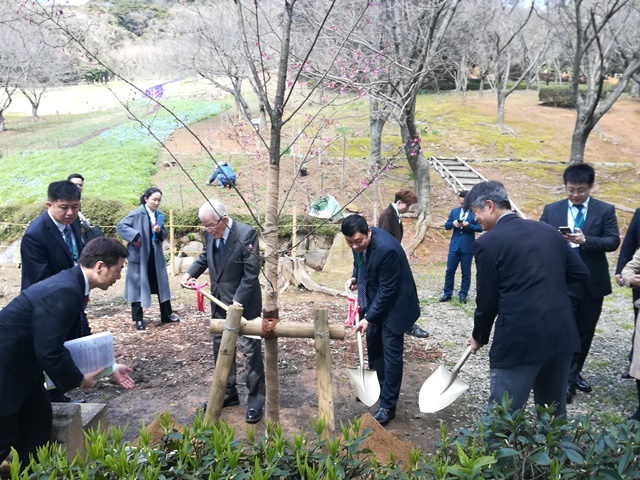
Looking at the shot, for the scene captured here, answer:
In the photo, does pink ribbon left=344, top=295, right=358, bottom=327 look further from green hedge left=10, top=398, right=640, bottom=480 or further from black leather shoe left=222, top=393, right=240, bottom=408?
green hedge left=10, top=398, right=640, bottom=480

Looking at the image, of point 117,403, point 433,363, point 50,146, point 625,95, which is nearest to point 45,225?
point 117,403

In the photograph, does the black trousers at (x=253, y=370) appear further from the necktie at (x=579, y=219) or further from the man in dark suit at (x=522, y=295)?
the necktie at (x=579, y=219)

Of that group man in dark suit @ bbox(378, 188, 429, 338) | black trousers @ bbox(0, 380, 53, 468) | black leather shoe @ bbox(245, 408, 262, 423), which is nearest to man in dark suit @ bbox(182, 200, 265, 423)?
black leather shoe @ bbox(245, 408, 262, 423)

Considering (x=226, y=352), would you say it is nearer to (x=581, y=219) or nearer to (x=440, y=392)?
(x=440, y=392)

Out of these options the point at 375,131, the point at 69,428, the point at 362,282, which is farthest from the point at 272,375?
the point at 375,131

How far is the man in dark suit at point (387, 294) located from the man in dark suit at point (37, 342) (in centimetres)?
178

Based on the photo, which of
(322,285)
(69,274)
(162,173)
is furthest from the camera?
(162,173)

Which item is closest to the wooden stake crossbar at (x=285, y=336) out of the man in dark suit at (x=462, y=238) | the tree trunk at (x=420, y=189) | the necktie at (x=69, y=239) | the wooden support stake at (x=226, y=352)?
the wooden support stake at (x=226, y=352)

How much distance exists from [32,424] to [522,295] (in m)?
2.91

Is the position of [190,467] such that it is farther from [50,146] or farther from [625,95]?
[625,95]

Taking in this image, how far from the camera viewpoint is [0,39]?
2752cm

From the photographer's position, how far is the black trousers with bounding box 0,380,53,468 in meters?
2.90

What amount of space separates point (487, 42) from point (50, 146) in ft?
73.4

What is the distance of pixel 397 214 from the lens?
640 centimetres
